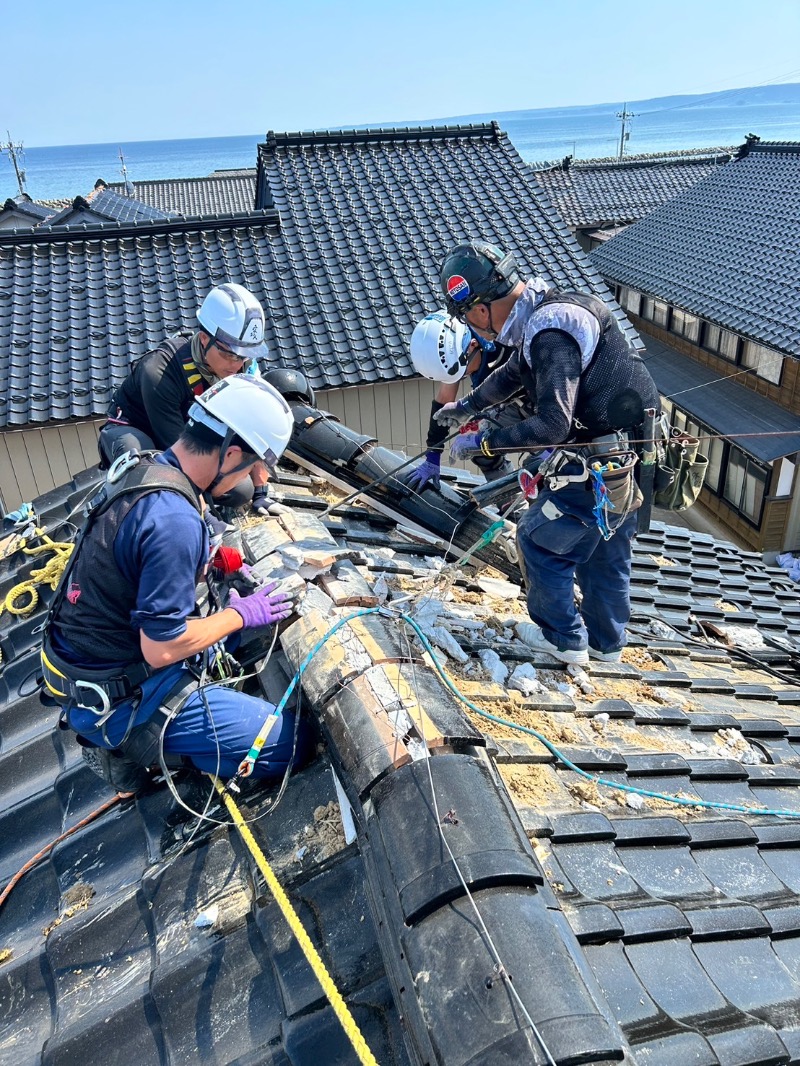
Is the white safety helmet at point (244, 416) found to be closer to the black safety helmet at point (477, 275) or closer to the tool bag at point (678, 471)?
the black safety helmet at point (477, 275)

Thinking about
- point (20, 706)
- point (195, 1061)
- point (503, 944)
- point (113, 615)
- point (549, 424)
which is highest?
point (549, 424)

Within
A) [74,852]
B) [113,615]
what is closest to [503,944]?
[113,615]

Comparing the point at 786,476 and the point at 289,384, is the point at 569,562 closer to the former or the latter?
the point at 289,384

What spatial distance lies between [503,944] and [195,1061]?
1136 millimetres

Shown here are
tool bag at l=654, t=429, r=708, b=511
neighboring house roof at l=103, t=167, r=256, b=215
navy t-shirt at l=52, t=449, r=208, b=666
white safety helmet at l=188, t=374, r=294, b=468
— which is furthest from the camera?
neighboring house roof at l=103, t=167, r=256, b=215

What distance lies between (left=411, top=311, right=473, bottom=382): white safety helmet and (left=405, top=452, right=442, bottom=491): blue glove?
88 centimetres

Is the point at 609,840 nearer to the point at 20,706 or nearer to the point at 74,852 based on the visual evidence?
the point at 74,852

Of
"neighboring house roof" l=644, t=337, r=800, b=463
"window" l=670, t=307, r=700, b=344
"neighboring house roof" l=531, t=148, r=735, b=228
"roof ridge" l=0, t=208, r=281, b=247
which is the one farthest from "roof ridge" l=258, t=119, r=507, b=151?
"neighboring house roof" l=531, t=148, r=735, b=228

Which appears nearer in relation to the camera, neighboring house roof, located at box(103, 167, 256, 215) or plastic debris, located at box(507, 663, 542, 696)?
plastic debris, located at box(507, 663, 542, 696)

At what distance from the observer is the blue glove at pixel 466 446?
505 centimetres

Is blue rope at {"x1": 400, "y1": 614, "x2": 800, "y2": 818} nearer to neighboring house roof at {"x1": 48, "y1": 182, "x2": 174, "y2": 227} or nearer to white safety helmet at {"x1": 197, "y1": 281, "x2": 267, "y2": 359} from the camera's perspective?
white safety helmet at {"x1": 197, "y1": 281, "x2": 267, "y2": 359}

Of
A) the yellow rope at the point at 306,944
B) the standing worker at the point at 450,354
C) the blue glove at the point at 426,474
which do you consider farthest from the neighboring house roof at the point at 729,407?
the yellow rope at the point at 306,944

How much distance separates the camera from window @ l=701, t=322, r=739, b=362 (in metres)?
20.3

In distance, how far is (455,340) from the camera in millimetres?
6211
